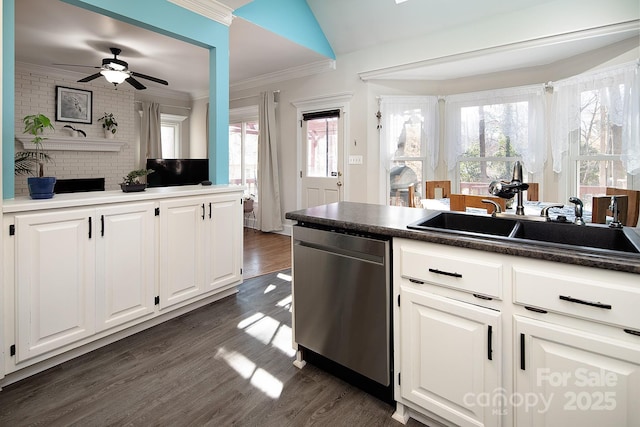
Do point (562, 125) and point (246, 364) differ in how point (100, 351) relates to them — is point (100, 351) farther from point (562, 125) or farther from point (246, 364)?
point (562, 125)

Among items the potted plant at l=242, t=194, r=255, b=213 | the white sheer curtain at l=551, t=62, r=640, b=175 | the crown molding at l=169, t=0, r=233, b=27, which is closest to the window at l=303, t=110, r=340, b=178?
the potted plant at l=242, t=194, r=255, b=213

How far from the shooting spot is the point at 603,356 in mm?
1088

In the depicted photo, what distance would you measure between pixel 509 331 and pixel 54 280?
233cm

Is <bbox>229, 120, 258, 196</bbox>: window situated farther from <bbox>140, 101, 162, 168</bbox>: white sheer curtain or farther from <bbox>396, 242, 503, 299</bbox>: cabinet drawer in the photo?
<bbox>396, 242, 503, 299</bbox>: cabinet drawer

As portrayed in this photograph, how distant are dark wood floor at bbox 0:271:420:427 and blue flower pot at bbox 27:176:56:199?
103cm

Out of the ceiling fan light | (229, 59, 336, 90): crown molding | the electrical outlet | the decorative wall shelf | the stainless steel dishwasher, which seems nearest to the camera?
the stainless steel dishwasher

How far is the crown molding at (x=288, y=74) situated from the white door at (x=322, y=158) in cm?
65

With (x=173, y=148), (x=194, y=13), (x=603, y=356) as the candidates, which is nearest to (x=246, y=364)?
(x=603, y=356)

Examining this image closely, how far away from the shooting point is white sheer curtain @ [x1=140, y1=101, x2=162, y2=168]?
6.72 meters

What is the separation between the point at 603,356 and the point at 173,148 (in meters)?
7.90

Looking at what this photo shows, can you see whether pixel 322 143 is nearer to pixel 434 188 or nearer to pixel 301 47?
pixel 301 47

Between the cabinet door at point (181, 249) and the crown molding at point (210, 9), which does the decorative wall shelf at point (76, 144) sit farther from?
the cabinet door at point (181, 249)

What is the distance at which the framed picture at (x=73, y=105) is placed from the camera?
18.2 ft

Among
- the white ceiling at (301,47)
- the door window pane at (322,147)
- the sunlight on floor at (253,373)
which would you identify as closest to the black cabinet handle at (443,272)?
the sunlight on floor at (253,373)
